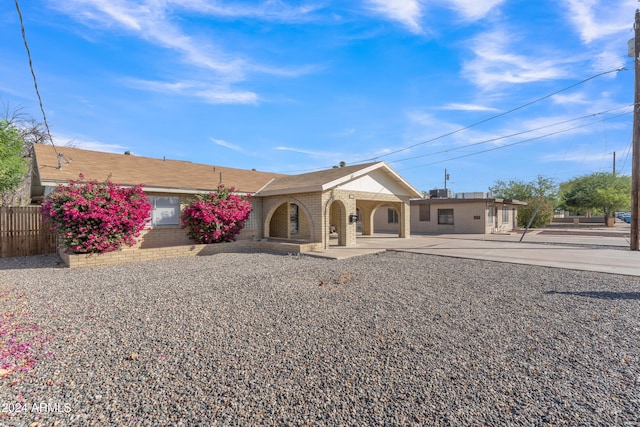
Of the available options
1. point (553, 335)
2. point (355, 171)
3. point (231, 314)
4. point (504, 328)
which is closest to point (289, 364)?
point (231, 314)

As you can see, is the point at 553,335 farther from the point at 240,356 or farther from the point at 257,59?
the point at 257,59

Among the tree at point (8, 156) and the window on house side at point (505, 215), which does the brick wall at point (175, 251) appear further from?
the window on house side at point (505, 215)

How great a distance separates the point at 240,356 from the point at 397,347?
1.98 meters

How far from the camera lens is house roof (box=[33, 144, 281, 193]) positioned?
35.7 ft

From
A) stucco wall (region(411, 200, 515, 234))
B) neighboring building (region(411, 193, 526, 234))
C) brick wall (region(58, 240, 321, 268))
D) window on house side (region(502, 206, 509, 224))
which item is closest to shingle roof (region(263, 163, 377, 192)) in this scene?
brick wall (region(58, 240, 321, 268))

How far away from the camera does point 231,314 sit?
496 cm

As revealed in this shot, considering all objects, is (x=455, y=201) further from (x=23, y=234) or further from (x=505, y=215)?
(x=23, y=234)

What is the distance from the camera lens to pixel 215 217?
40.0 ft

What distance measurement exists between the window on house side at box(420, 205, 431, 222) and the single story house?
7759 millimetres

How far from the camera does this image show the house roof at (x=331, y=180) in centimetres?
1277

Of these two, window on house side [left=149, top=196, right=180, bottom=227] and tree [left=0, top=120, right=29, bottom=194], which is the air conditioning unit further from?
tree [left=0, top=120, right=29, bottom=194]

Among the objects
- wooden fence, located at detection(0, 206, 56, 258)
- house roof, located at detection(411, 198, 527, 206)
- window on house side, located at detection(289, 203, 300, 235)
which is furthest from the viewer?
house roof, located at detection(411, 198, 527, 206)

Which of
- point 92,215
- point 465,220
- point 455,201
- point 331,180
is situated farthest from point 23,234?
point 465,220

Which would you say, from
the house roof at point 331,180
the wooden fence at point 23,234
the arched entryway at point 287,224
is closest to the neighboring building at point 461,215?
the house roof at point 331,180
